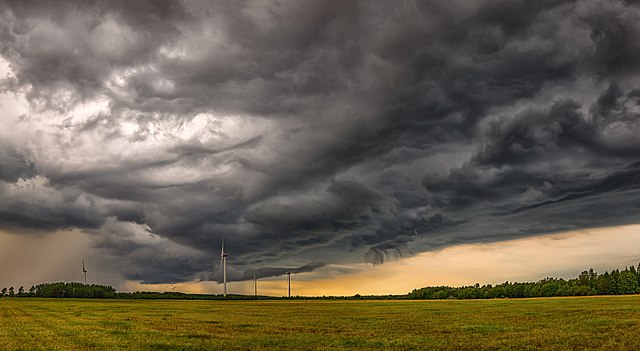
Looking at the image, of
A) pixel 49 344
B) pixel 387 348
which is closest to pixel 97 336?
pixel 49 344

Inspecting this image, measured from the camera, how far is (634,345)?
30359 mm

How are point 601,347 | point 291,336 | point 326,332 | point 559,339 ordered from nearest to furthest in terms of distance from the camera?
1. point 601,347
2. point 559,339
3. point 291,336
4. point 326,332

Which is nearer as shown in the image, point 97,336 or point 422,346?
point 422,346

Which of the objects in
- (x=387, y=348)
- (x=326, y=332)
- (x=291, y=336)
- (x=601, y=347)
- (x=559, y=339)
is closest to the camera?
(x=601, y=347)

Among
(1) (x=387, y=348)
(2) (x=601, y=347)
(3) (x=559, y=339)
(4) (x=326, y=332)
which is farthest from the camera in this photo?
(4) (x=326, y=332)

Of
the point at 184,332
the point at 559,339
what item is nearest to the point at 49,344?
the point at 184,332

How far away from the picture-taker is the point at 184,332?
→ 150ft

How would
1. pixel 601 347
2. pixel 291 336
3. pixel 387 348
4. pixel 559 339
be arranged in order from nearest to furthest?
pixel 601 347 < pixel 387 348 < pixel 559 339 < pixel 291 336

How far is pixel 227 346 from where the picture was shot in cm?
3391

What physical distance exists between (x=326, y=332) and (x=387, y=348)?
515 inches

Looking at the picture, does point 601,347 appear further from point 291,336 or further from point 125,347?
point 125,347

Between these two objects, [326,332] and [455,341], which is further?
[326,332]

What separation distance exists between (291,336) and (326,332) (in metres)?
5.24

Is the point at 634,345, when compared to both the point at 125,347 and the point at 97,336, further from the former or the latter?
the point at 97,336
